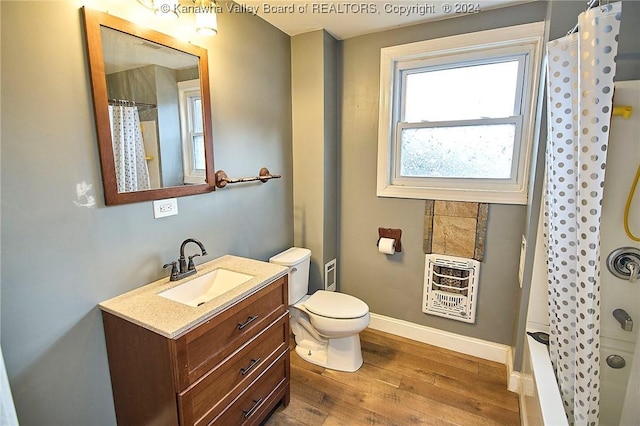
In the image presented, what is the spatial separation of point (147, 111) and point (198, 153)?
34cm

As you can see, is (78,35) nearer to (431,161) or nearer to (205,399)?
(205,399)

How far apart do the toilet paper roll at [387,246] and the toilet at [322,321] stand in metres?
0.45

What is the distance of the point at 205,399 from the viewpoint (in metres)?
1.27

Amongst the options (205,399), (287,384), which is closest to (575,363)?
(287,384)

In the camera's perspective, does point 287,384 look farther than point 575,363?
Yes

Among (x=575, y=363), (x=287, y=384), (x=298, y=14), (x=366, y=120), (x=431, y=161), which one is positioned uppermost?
(x=298, y=14)

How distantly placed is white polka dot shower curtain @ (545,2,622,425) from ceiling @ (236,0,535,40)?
758 mm

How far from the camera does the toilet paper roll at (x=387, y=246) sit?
2.39 meters

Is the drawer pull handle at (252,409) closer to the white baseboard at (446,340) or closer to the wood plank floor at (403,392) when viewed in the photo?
the wood plank floor at (403,392)

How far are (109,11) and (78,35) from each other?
176mm

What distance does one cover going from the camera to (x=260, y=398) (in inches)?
62.3

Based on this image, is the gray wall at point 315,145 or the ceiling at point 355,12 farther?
the gray wall at point 315,145

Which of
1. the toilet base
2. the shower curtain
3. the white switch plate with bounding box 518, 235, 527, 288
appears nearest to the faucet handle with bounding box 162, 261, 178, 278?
the shower curtain

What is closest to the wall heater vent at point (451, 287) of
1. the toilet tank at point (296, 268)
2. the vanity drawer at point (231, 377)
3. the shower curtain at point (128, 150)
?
the toilet tank at point (296, 268)
